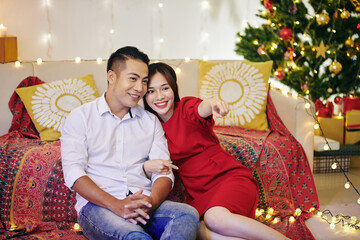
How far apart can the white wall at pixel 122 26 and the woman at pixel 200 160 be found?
2312mm

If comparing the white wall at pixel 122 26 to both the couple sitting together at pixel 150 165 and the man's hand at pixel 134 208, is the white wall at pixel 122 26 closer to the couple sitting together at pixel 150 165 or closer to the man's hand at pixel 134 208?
the couple sitting together at pixel 150 165

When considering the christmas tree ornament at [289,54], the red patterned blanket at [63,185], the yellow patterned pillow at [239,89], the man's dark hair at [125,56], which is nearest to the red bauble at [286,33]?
the christmas tree ornament at [289,54]

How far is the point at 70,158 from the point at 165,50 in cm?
277

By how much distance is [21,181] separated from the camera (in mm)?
1896

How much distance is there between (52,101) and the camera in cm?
240

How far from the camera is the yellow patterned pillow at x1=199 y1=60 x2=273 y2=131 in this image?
2.59m

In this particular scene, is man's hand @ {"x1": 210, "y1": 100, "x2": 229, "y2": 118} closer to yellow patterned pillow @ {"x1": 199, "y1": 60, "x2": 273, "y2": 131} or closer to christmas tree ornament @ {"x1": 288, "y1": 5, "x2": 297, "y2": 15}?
yellow patterned pillow @ {"x1": 199, "y1": 60, "x2": 273, "y2": 131}

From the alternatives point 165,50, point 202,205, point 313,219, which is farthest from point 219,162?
point 165,50

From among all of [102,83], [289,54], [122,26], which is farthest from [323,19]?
[122,26]

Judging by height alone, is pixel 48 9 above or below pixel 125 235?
above

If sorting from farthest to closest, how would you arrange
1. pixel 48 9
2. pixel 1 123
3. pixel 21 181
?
pixel 48 9 → pixel 1 123 → pixel 21 181

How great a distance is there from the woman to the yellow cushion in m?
0.75

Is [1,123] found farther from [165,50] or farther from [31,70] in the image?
[165,50]

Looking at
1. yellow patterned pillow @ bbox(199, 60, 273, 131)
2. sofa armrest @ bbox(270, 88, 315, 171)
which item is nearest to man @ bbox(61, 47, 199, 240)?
yellow patterned pillow @ bbox(199, 60, 273, 131)
